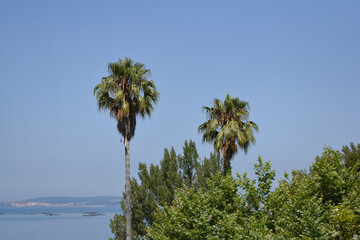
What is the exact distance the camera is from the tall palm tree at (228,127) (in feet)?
75.6

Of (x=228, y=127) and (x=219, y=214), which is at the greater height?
(x=228, y=127)

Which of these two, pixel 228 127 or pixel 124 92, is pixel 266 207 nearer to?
pixel 228 127

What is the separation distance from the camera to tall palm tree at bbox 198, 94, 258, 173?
23044 millimetres

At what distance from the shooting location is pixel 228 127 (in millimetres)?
23031

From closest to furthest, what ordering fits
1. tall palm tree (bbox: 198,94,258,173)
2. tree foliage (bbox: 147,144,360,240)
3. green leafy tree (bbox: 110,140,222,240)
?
tree foliage (bbox: 147,144,360,240), tall palm tree (bbox: 198,94,258,173), green leafy tree (bbox: 110,140,222,240)

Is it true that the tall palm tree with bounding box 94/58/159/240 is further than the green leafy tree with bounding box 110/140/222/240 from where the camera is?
No

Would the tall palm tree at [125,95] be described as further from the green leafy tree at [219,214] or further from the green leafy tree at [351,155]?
the green leafy tree at [351,155]

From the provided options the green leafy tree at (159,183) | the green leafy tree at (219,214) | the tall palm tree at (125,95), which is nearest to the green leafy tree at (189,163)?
the green leafy tree at (159,183)

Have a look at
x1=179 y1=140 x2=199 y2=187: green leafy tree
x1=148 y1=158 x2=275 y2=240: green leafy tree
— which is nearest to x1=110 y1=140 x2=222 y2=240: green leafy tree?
x1=179 y1=140 x2=199 y2=187: green leafy tree

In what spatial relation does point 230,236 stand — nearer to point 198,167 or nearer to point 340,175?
point 340,175

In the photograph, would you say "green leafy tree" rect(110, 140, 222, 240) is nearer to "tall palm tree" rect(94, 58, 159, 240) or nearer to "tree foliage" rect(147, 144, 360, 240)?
"tall palm tree" rect(94, 58, 159, 240)

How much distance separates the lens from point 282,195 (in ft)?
52.0

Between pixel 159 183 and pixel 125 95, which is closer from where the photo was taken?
pixel 125 95

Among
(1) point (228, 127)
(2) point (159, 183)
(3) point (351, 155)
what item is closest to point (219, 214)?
(1) point (228, 127)
